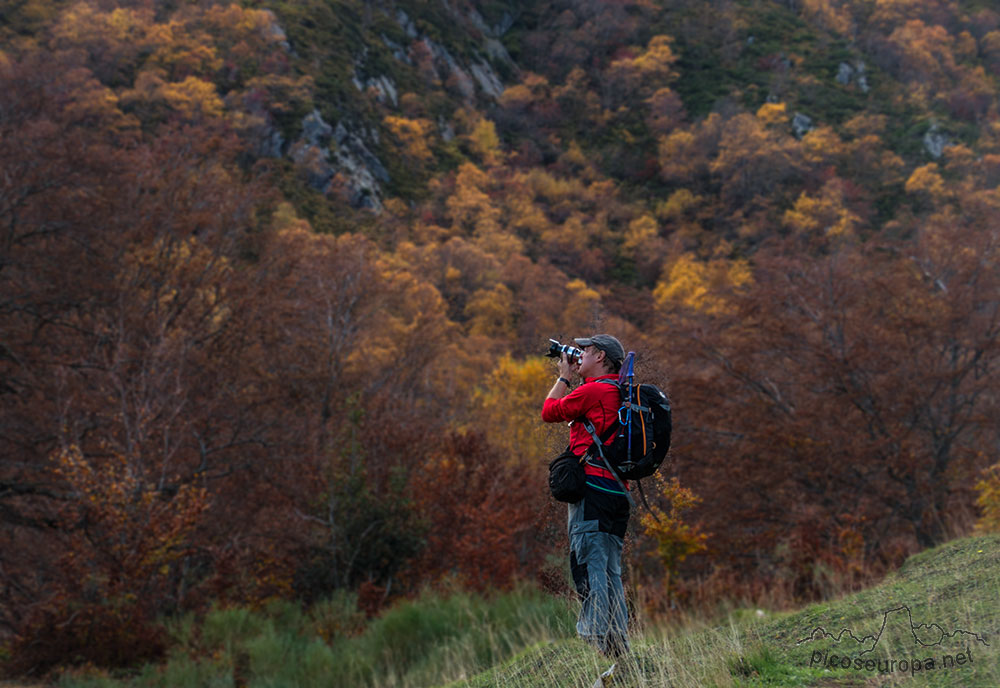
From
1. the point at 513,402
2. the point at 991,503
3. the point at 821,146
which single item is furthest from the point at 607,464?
the point at 821,146

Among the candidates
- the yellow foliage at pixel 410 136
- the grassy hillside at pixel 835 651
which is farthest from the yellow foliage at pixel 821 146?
the grassy hillside at pixel 835 651

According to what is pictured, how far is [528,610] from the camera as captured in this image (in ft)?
26.9

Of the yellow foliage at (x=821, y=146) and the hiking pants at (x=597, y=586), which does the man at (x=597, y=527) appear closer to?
the hiking pants at (x=597, y=586)

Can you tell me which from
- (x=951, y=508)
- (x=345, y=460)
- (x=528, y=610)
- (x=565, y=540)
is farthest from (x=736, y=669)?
(x=951, y=508)

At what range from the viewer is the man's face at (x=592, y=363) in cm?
422

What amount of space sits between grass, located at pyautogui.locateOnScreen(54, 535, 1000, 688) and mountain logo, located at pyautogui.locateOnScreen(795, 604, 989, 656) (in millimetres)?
15

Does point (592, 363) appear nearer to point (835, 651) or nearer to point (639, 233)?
point (835, 651)

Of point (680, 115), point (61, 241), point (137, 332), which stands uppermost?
point (680, 115)

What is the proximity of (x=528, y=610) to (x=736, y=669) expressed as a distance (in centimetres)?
471

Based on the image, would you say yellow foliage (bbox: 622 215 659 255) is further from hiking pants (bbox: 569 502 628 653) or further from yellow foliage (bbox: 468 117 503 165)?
hiking pants (bbox: 569 502 628 653)

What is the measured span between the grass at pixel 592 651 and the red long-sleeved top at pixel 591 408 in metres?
1.05

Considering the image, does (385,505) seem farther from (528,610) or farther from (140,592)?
(528,610)

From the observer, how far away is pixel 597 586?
3982 millimetres

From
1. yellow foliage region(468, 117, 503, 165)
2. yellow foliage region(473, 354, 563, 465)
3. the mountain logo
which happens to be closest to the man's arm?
the mountain logo
